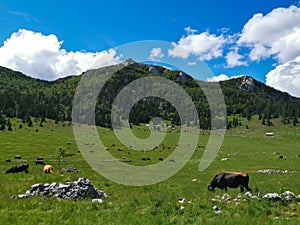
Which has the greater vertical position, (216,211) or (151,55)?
(151,55)

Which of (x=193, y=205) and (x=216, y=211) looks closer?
(x=216, y=211)

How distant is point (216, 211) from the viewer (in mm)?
13367

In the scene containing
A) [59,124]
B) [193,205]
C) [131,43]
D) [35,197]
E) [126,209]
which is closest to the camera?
[126,209]

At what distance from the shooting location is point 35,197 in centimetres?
1574

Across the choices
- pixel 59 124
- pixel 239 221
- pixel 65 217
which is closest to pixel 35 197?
pixel 65 217

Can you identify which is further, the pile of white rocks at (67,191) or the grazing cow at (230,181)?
the grazing cow at (230,181)

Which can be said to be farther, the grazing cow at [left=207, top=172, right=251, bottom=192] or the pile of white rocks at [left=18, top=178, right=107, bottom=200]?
the grazing cow at [left=207, top=172, right=251, bottom=192]

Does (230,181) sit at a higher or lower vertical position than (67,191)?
lower

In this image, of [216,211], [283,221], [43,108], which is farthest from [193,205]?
[43,108]

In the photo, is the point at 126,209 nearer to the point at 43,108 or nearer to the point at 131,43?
the point at 131,43

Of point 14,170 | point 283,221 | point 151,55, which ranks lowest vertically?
point 14,170

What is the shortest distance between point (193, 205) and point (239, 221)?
3.43m

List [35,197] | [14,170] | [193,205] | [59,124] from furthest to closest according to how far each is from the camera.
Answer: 1. [59,124]
2. [14,170]
3. [35,197]
4. [193,205]

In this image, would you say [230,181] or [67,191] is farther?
[230,181]
